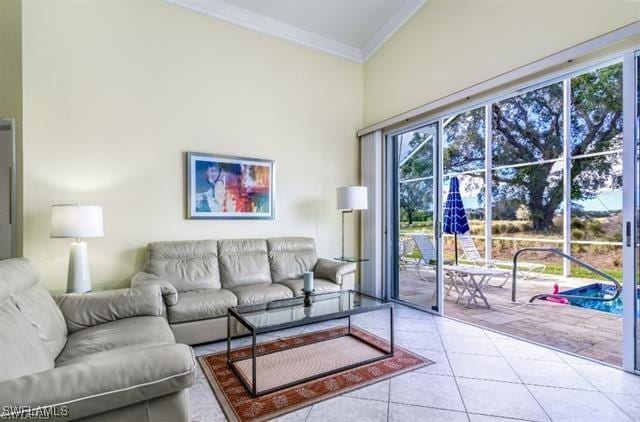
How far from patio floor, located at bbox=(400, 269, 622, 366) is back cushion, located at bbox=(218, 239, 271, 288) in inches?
77.9

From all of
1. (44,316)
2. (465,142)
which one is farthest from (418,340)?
(465,142)

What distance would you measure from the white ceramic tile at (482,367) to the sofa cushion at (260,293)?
164cm

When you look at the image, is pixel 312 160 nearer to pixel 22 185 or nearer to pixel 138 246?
pixel 138 246

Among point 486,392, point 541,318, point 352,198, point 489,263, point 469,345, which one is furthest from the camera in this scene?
point 489,263

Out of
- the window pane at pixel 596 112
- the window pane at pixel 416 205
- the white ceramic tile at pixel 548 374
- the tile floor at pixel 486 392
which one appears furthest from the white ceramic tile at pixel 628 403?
the window pane at pixel 596 112

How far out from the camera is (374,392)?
2.23 meters

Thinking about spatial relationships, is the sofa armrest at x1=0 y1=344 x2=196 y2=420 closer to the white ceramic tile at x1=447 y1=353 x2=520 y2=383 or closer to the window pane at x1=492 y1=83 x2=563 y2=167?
the white ceramic tile at x1=447 y1=353 x2=520 y2=383

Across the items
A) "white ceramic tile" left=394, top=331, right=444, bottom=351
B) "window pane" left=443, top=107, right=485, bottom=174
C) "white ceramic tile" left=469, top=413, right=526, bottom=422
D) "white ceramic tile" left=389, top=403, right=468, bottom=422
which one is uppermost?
"window pane" left=443, top=107, right=485, bottom=174

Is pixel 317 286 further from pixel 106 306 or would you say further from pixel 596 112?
pixel 596 112

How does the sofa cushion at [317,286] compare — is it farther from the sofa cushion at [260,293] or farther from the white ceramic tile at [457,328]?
the white ceramic tile at [457,328]

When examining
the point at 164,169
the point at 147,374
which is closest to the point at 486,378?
the point at 147,374

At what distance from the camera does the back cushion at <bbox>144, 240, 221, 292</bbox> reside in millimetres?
3332

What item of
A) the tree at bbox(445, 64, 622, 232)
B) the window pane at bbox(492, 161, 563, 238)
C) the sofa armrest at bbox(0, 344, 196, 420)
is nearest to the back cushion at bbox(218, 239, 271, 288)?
the sofa armrest at bbox(0, 344, 196, 420)

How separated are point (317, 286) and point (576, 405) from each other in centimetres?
230
